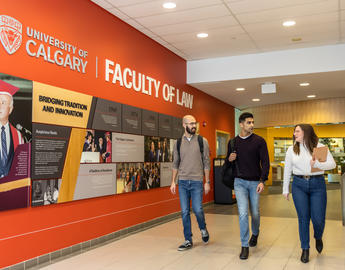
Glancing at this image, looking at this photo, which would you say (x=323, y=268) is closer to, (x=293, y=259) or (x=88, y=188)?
(x=293, y=259)

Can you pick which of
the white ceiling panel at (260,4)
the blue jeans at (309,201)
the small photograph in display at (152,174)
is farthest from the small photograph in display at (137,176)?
the white ceiling panel at (260,4)

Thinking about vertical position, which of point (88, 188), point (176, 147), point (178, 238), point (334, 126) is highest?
point (334, 126)

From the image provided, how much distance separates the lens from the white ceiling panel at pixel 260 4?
4.95 metres

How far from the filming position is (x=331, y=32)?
620cm

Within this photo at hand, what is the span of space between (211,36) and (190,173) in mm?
2934

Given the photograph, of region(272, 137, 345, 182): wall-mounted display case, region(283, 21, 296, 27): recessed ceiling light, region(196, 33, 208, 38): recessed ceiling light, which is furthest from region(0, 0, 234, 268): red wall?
region(272, 137, 345, 182): wall-mounted display case

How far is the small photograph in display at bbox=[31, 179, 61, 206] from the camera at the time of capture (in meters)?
3.83

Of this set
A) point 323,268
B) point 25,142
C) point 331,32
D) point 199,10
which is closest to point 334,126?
point 331,32

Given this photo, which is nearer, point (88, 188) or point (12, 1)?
point (12, 1)

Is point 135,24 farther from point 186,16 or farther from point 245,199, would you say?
point 245,199

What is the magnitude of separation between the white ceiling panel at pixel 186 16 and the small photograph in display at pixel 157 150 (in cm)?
185

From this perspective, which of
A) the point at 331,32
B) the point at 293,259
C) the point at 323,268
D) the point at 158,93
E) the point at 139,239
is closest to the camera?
the point at 323,268

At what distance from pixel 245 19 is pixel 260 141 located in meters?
2.32

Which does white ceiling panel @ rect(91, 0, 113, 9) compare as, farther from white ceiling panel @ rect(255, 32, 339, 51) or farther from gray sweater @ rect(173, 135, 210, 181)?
white ceiling panel @ rect(255, 32, 339, 51)
